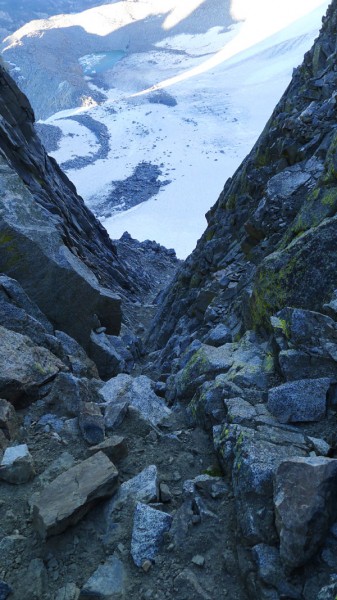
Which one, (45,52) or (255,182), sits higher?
(45,52)

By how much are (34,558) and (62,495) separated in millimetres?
689

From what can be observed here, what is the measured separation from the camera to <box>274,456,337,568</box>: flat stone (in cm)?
425

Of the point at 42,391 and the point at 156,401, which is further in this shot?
the point at 156,401

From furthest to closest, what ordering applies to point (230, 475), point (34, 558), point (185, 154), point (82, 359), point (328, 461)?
point (185, 154) < point (82, 359) < point (230, 475) < point (34, 558) < point (328, 461)

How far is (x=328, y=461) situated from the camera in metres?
4.62

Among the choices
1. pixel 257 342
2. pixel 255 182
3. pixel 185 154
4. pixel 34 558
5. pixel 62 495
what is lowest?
pixel 34 558

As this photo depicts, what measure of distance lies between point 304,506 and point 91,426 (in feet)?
11.6

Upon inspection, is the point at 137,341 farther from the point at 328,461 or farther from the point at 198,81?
the point at 198,81

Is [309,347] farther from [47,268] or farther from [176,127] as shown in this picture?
[176,127]

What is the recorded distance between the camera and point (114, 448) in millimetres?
6410

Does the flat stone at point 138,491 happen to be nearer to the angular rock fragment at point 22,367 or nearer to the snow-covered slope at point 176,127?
the angular rock fragment at point 22,367

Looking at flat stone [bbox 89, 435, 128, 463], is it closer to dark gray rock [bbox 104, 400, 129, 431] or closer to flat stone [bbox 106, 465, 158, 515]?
flat stone [bbox 106, 465, 158, 515]

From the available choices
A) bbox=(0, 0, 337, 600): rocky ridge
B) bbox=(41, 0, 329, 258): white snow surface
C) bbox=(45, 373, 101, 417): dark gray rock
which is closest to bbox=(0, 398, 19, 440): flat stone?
bbox=(0, 0, 337, 600): rocky ridge

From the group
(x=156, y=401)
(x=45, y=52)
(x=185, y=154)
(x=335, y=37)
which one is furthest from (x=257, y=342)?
(x=45, y=52)
